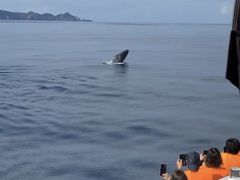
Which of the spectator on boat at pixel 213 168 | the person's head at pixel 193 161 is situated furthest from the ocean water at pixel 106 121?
the person's head at pixel 193 161

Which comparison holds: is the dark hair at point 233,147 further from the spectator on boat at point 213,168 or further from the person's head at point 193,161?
the person's head at point 193,161

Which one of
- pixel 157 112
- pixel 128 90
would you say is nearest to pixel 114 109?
pixel 157 112

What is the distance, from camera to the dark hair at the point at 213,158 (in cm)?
991

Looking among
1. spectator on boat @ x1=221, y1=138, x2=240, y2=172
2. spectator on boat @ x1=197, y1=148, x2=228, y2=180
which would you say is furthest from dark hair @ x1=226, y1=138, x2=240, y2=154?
spectator on boat @ x1=197, y1=148, x2=228, y2=180

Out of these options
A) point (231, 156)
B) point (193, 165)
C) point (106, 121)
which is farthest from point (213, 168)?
point (106, 121)

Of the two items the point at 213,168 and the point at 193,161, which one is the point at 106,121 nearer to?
the point at 213,168

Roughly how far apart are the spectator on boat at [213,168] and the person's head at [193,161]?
0.46ft

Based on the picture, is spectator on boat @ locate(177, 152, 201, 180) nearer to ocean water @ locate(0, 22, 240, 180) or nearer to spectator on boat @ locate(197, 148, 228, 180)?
spectator on boat @ locate(197, 148, 228, 180)

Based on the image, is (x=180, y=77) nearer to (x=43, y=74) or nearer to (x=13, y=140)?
(x=43, y=74)

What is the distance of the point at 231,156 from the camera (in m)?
10.7

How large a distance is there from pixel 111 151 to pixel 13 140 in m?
4.06

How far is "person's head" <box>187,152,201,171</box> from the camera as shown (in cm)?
972

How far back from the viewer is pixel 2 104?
33.0 metres

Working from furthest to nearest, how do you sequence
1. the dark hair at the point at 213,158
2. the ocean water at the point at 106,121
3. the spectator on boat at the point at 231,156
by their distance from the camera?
the ocean water at the point at 106,121
the spectator on boat at the point at 231,156
the dark hair at the point at 213,158
